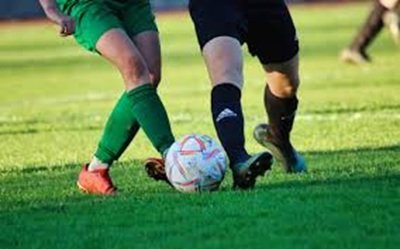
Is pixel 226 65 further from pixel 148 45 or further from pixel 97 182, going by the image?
pixel 97 182

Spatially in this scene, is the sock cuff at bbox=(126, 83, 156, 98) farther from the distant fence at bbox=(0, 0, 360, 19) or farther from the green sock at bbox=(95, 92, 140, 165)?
the distant fence at bbox=(0, 0, 360, 19)

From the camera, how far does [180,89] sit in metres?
19.2

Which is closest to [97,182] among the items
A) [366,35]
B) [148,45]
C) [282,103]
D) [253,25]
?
[148,45]

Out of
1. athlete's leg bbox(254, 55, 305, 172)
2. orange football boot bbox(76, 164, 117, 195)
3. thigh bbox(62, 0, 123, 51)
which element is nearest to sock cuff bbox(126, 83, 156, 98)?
thigh bbox(62, 0, 123, 51)

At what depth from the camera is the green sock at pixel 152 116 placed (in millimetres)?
8289

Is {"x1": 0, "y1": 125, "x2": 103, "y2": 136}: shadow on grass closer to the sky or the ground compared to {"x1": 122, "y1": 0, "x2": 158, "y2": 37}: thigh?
closer to the ground

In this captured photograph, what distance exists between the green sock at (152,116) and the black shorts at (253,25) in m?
0.40

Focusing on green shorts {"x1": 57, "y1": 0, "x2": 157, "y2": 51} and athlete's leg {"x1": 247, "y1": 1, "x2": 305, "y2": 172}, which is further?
athlete's leg {"x1": 247, "y1": 1, "x2": 305, "y2": 172}

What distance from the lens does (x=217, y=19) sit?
8250mm

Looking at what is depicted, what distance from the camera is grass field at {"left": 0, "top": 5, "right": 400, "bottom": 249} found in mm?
6691

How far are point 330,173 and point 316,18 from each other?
35793 millimetres

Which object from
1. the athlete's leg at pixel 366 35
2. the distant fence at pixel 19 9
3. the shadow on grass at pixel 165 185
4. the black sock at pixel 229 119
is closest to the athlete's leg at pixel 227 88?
the black sock at pixel 229 119

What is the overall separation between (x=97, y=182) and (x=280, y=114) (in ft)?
4.99

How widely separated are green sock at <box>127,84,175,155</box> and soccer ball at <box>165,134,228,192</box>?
0.54ft
